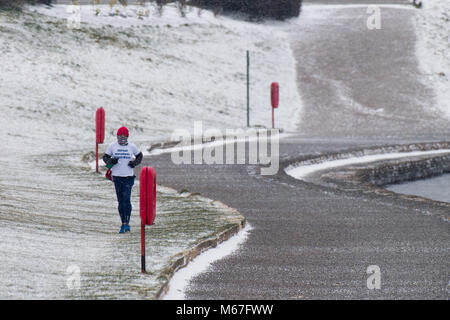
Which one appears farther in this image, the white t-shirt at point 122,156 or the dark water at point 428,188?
the dark water at point 428,188

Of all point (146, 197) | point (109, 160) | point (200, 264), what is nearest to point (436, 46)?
point (109, 160)

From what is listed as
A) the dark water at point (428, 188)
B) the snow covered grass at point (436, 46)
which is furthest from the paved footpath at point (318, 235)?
the snow covered grass at point (436, 46)

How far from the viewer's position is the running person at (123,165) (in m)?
13.7

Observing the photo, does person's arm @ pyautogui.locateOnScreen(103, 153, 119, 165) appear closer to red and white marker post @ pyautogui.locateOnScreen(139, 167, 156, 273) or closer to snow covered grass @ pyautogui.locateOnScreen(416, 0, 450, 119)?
red and white marker post @ pyautogui.locateOnScreen(139, 167, 156, 273)

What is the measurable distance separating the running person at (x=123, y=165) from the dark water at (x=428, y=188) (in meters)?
13.6

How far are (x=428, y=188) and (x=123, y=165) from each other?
1541 cm

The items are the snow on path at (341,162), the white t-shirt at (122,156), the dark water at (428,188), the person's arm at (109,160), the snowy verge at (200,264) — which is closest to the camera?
the snowy verge at (200,264)

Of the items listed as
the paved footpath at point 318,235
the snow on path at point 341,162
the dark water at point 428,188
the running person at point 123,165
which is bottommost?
the dark water at point 428,188

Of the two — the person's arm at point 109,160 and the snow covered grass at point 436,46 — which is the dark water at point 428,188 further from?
the snow covered grass at point 436,46

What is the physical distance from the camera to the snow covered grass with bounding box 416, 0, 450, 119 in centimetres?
→ 5384

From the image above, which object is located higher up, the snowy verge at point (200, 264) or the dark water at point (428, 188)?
the snowy verge at point (200, 264)

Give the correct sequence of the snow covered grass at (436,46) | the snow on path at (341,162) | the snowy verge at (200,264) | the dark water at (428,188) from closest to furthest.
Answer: the snowy verge at (200,264)
the snow on path at (341,162)
the dark water at (428,188)
the snow covered grass at (436,46)

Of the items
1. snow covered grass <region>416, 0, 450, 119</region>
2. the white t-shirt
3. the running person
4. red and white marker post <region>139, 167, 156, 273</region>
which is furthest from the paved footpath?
snow covered grass <region>416, 0, 450, 119</region>

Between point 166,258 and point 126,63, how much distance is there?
39.0 meters
